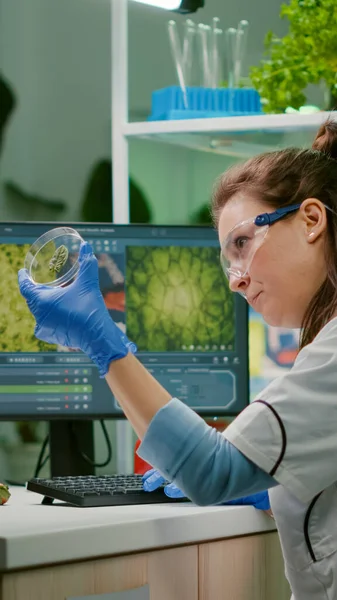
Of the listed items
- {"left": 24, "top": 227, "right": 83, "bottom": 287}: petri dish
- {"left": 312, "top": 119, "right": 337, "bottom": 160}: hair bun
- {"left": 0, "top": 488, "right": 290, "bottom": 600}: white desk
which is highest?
{"left": 312, "top": 119, "right": 337, "bottom": 160}: hair bun

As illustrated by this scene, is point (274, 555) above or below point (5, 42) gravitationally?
below

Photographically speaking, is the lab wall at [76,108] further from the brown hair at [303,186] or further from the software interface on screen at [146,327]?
the brown hair at [303,186]

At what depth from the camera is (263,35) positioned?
2.83 metres

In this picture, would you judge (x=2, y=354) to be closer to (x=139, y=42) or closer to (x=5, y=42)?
(x=5, y=42)

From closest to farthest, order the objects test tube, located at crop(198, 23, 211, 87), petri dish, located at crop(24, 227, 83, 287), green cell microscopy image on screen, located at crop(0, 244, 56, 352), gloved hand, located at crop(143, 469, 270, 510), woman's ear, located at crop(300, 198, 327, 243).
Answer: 1. woman's ear, located at crop(300, 198, 327, 243)
2. petri dish, located at crop(24, 227, 83, 287)
3. gloved hand, located at crop(143, 469, 270, 510)
4. green cell microscopy image on screen, located at crop(0, 244, 56, 352)
5. test tube, located at crop(198, 23, 211, 87)

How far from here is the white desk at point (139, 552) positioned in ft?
4.27

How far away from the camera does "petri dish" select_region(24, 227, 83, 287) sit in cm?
155

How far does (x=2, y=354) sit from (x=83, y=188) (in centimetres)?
61

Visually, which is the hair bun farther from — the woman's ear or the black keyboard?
the black keyboard

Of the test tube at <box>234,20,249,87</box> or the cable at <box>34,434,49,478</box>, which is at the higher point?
the test tube at <box>234,20,249,87</box>

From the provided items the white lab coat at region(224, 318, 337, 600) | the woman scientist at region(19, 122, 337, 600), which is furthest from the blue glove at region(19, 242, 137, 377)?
the white lab coat at region(224, 318, 337, 600)

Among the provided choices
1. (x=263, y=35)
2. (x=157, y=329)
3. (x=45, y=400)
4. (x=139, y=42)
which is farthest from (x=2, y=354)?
(x=263, y=35)

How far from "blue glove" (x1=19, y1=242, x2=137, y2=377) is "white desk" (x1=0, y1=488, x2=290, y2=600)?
0.78 ft

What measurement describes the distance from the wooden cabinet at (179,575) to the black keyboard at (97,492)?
5.6 inches
